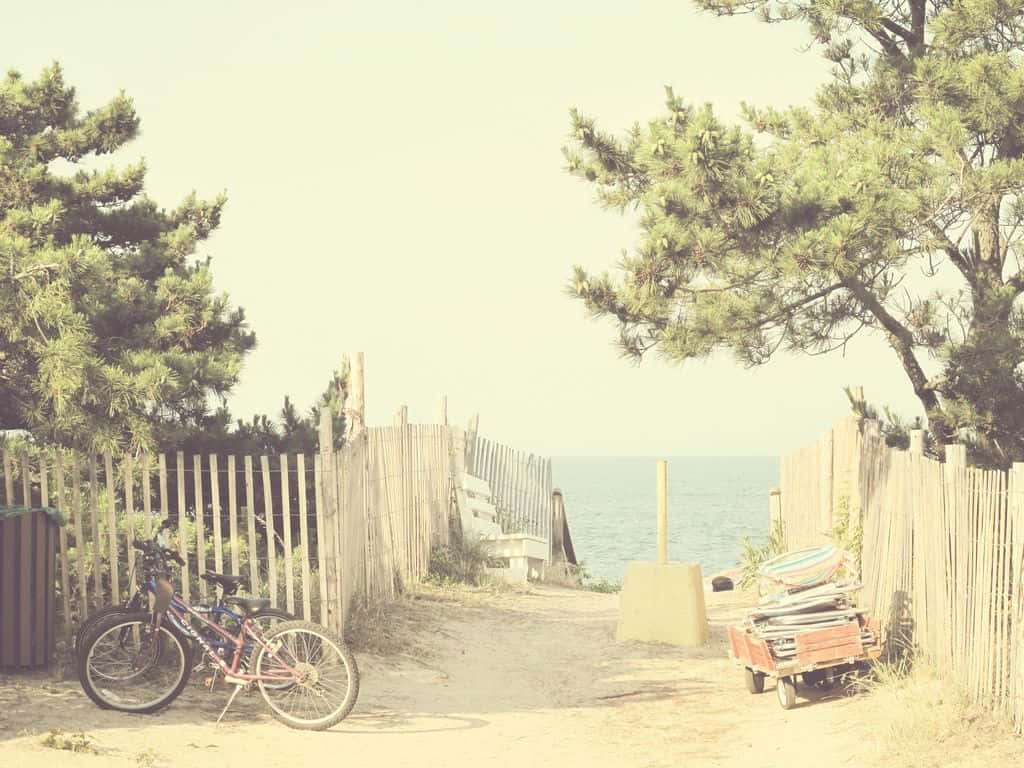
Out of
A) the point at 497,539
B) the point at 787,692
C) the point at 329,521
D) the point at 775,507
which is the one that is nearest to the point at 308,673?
the point at 329,521

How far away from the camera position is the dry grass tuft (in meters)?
7.13

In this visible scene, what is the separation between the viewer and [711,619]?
44.2 ft

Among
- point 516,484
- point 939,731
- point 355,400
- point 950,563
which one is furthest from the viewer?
point 516,484

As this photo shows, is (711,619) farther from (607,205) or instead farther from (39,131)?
(39,131)

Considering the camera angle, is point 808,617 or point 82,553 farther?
point 82,553

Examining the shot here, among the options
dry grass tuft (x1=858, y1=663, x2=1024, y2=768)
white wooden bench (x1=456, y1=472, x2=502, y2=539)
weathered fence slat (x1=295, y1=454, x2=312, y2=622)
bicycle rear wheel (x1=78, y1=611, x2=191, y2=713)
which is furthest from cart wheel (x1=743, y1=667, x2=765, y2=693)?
white wooden bench (x1=456, y1=472, x2=502, y2=539)

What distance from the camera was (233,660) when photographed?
8.38m

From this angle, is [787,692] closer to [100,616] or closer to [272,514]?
[272,514]

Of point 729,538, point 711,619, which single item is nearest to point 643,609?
point 711,619

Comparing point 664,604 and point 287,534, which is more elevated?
point 287,534

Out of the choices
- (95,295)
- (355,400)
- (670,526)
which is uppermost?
(95,295)

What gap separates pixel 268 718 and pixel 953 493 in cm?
468

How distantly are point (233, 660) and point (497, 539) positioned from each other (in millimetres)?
8585

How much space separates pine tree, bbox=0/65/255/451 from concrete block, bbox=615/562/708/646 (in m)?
4.13
